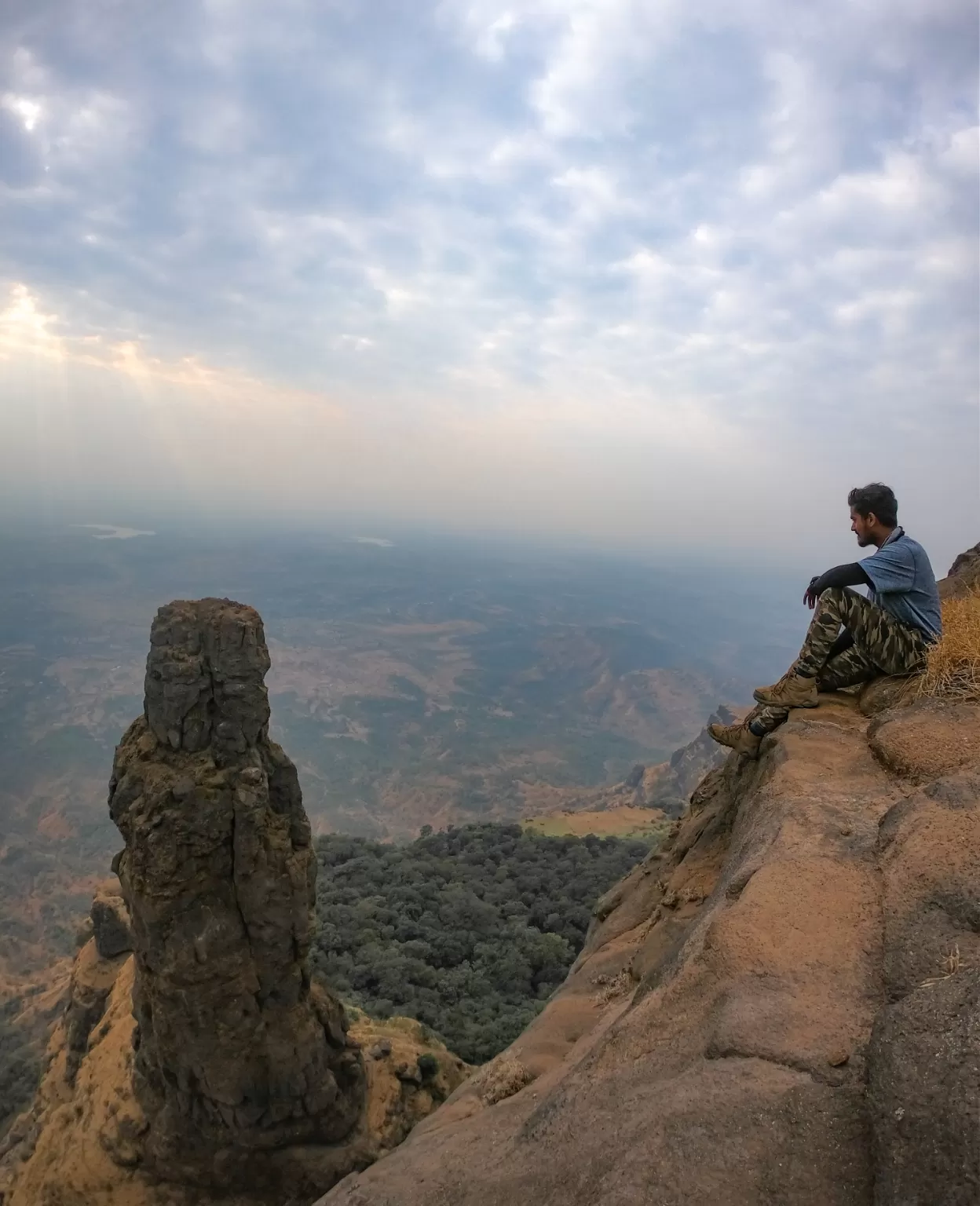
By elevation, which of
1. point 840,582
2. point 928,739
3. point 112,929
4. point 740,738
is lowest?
point 112,929

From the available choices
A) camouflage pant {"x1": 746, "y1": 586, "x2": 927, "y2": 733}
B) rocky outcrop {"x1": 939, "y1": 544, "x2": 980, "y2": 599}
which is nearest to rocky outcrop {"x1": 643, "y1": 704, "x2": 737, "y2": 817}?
rocky outcrop {"x1": 939, "y1": 544, "x2": 980, "y2": 599}

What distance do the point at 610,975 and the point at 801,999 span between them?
3.95 metres

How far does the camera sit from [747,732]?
6.85 m

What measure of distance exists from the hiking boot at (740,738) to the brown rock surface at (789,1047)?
2.70ft

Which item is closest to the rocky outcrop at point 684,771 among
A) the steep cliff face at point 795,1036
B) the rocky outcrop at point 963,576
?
the rocky outcrop at point 963,576

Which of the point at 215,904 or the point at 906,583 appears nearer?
the point at 906,583

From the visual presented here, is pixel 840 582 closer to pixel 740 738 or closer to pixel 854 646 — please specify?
pixel 854 646

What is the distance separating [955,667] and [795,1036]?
411 centimetres

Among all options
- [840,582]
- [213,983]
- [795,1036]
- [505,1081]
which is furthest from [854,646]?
[213,983]

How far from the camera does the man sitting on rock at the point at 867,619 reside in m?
6.19

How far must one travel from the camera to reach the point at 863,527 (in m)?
6.46

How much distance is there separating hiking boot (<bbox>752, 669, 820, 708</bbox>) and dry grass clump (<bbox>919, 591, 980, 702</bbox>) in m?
0.98

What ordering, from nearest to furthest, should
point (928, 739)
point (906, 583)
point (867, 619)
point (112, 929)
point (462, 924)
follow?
point (928, 739) < point (906, 583) < point (867, 619) < point (112, 929) < point (462, 924)

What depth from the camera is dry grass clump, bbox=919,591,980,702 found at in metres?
5.61
